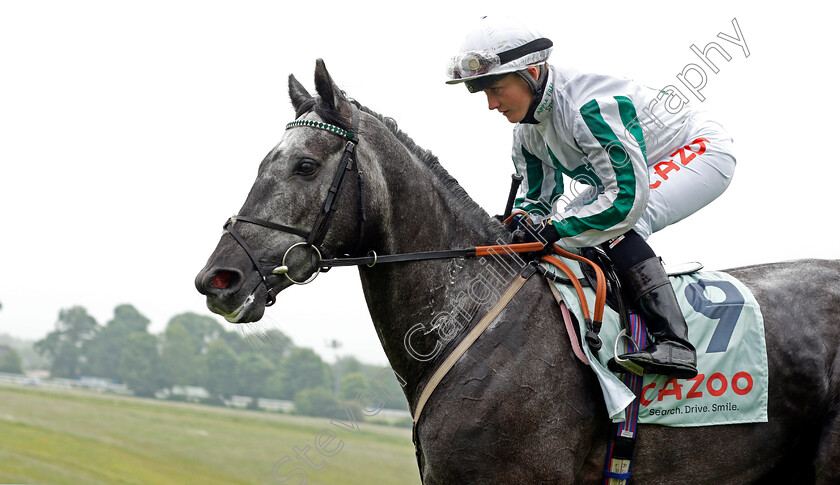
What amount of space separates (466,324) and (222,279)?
4.22 ft

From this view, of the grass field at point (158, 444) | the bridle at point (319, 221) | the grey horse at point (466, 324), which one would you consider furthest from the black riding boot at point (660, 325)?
the grass field at point (158, 444)

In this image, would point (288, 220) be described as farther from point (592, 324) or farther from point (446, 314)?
point (592, 324)

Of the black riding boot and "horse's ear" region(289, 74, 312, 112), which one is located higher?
"horse's ear" region(289, 74, 312, 112)

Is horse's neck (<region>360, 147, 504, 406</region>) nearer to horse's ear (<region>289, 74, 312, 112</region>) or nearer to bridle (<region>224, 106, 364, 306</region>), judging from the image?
bridle (<region>224, 106, 364, 306</region>)

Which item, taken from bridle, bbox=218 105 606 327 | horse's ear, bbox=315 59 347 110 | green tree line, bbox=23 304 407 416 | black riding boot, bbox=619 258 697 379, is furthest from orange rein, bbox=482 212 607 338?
green tree line, bbox=23 304 407 416

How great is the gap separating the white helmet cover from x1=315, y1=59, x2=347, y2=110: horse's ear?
27.8 inches

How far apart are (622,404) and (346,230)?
165cm

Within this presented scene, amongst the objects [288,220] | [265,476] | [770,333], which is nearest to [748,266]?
[770,333]

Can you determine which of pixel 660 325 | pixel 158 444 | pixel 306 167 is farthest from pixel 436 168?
pixel 158 444

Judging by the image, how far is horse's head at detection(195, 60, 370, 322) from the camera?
3107mm

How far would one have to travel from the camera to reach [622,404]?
3.27 m

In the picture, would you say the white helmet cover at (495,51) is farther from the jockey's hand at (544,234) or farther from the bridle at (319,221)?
the jockey's hand at (544,234)

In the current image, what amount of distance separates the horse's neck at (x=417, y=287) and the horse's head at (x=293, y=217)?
0.89 feet

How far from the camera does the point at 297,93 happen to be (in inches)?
150
